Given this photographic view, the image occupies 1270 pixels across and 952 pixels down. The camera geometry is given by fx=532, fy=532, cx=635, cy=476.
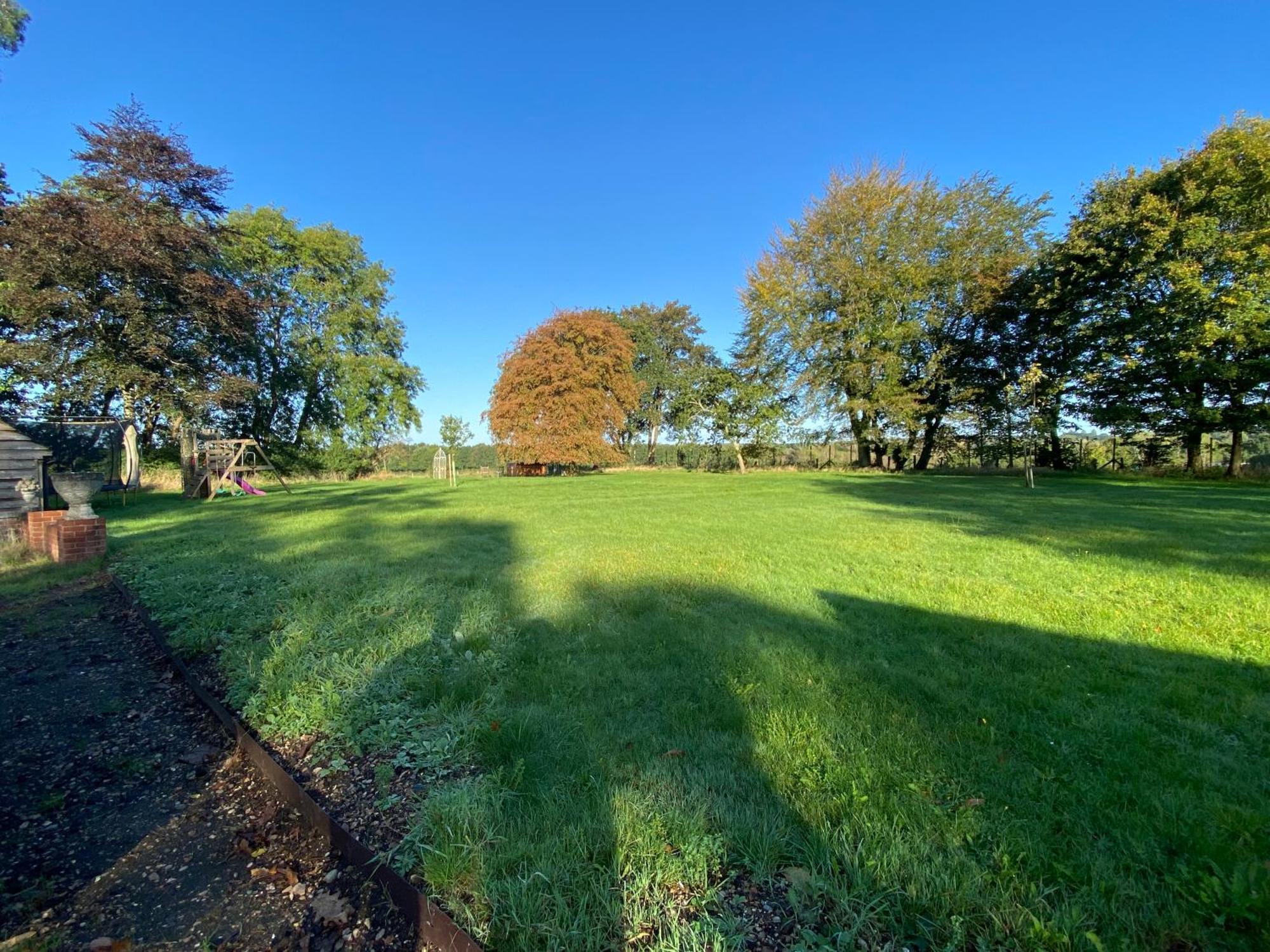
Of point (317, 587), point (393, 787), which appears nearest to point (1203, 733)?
point (393, 787)

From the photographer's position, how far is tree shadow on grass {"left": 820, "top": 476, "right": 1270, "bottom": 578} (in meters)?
5.50

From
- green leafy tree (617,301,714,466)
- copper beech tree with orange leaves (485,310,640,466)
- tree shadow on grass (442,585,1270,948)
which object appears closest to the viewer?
tree shadow on grass (442,585,1270,948)

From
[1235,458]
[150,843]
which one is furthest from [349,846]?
[1235,458]

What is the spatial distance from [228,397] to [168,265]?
144 inches

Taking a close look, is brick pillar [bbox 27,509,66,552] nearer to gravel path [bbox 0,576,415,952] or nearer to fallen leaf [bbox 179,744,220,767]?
gravel path [bbox 0,576,415,952]

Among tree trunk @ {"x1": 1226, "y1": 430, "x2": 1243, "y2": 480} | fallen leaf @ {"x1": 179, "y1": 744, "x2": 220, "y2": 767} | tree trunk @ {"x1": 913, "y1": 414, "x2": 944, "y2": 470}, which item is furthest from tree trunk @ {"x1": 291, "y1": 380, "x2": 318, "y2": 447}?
tree trunk @ {"x1": 1226, "y1": 430, "x2": 1243, "y2": 480}

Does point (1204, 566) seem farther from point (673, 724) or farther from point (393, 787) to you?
point (393, 787)

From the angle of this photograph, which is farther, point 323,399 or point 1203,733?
point 323,399

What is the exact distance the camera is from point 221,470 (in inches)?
643

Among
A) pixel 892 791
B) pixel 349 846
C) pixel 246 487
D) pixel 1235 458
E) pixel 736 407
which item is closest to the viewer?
pixel 349 846

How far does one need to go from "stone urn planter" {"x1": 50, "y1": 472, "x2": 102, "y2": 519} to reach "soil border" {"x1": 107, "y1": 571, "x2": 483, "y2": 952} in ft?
17.0

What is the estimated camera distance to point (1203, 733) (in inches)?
84.0

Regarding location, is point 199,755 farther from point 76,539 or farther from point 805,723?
point 76,539

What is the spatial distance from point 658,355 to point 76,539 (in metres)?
34.5
